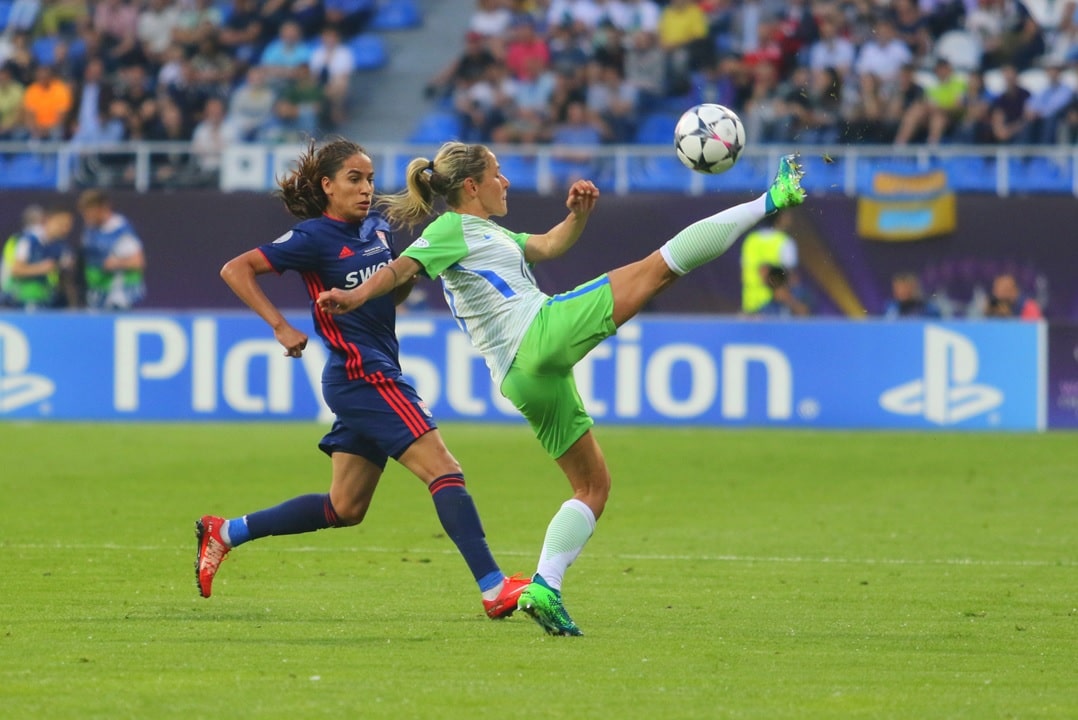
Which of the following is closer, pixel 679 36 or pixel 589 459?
pixel 589 459

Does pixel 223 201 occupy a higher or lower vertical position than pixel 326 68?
lower

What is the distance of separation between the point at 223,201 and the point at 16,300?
119 inches

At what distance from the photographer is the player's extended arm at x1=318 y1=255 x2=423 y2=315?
6941 millimetres

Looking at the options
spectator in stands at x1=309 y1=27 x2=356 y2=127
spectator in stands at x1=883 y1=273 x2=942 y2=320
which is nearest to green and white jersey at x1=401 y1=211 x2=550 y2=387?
spectator in stands at x1=883 y1=273 x2=942 y2=320

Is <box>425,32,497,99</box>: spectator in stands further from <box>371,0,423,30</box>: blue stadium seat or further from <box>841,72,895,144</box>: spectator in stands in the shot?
<box>841,72,895,144</box>: spectator in stands

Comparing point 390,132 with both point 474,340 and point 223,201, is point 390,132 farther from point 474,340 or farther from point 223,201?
point 474,340

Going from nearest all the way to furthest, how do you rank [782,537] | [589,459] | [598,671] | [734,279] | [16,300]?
[598,671] → [589,459] → [782,537] → [16,300] → [734,279]

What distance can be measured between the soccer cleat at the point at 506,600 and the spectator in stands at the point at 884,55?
51.8 ft

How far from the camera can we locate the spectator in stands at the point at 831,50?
2228 cm

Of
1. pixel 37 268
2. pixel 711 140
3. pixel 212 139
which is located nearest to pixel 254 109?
pixel 212 139

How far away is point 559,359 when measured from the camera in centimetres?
710

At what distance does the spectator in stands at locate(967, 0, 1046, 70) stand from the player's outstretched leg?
53.8 feet

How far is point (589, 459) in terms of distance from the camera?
740 centimetres

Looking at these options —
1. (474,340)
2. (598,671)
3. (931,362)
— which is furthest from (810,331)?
(598,671)
